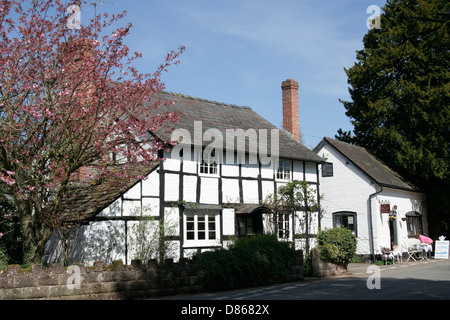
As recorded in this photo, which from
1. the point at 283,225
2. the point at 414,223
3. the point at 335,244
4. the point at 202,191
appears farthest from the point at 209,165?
the point at 414,223

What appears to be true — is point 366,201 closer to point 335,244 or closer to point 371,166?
point 371,166

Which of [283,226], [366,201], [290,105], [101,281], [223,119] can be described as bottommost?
[101,281]

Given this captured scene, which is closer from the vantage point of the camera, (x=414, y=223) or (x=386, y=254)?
(x=386, y=254)

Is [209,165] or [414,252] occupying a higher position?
[209,165]

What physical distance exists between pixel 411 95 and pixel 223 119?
36.2ft

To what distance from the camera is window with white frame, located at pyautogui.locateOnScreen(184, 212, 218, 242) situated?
59.9 ft

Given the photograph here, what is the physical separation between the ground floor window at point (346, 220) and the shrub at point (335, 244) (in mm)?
8074

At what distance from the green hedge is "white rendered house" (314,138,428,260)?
30.3ft

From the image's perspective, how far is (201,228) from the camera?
61.4ft

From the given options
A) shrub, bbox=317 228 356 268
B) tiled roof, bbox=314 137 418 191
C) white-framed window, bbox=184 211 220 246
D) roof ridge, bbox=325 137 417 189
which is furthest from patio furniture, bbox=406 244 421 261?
white-framed window, bbox=184 211 220 246

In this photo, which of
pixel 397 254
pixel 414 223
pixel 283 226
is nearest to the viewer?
pixel 283 226

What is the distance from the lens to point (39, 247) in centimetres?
1320
